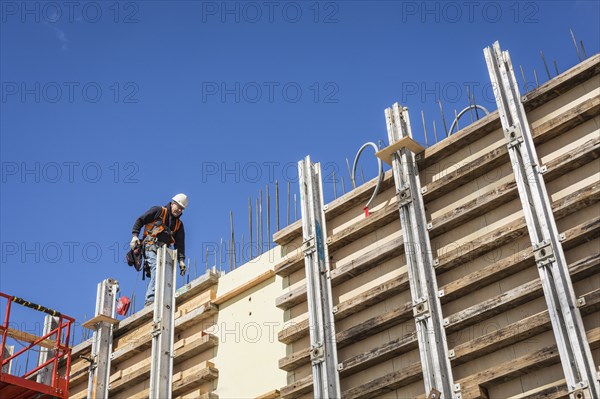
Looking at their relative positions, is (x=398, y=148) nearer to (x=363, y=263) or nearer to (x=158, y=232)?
(x=363, y=263)

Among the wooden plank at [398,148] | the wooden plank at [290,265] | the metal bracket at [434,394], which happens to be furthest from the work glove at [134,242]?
the metal bracket at [434,394]

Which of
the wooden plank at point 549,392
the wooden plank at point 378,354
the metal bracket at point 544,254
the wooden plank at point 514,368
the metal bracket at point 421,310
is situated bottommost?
the wooden plank at point 549,392

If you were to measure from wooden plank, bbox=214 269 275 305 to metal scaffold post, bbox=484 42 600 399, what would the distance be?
17.6 ft

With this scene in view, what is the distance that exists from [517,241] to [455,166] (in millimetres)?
2029

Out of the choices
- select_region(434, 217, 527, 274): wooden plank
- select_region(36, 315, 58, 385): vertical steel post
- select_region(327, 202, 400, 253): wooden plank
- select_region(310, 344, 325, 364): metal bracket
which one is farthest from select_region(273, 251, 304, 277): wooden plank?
select_region(36, 315, 58, 385): vertical steel post

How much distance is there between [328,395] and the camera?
13.6 metres

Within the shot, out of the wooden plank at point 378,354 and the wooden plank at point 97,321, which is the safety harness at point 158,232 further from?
the wooden plank at point 378,354

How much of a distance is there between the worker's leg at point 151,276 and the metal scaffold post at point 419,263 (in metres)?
6.53

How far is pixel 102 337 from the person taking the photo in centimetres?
1828

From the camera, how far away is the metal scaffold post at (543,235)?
36.4 feet

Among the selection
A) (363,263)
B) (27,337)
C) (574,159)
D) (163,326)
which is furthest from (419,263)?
(27,337)

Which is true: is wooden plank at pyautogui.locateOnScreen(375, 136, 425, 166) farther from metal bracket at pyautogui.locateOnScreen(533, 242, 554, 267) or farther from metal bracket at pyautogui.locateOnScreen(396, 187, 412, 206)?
metal bracket at pyautogui.locateOnScreen(533, 242, 554, 267)

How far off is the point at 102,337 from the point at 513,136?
386 inches

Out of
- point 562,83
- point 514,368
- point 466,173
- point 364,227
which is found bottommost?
point 514,368
